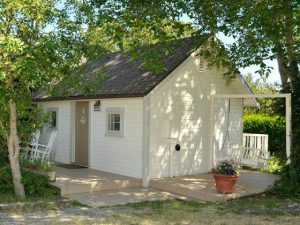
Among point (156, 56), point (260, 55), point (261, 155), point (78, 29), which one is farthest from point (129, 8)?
point (261, 155)

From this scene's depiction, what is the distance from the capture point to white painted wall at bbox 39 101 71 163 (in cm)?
1552

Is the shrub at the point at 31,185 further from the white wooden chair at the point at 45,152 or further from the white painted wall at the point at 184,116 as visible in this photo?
the white painted wall at the point at 184,116

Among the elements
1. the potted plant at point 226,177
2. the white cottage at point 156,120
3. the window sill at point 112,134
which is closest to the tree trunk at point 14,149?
the white cottage at point 156,120

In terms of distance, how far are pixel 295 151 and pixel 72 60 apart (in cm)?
618

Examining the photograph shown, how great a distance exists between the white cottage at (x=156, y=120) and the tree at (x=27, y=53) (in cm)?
282

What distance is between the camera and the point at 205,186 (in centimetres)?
1141

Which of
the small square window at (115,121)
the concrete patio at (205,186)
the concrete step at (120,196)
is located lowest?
the concrete step at (120,196)

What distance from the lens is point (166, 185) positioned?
1140 cm

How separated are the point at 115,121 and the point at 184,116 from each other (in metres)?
2.21

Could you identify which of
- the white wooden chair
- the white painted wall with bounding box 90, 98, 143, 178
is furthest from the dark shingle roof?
the white wooden chair

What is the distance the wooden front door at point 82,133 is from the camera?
1461 centimetres

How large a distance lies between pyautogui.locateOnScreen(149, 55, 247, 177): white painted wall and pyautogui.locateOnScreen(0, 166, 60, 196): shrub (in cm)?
316

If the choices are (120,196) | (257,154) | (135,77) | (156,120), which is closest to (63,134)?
(135,77)

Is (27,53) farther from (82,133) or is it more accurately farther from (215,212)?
(82,133)
